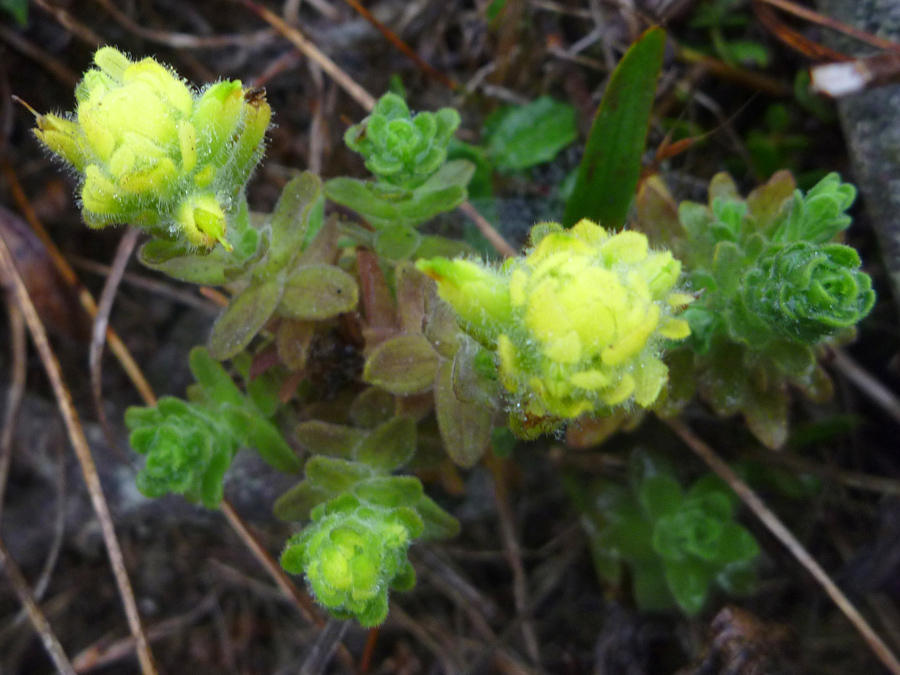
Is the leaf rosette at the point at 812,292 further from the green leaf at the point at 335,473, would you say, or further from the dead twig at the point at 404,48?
the dead twig at the point at 404,48

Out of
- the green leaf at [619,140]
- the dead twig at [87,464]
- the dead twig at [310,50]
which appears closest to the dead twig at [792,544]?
the green leaf at [619,140]

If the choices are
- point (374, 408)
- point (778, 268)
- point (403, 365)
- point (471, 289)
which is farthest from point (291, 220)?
point (778, 268)

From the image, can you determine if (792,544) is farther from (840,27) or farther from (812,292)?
(840,27)

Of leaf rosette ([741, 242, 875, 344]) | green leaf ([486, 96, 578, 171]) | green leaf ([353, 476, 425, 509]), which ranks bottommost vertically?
green leaf ([353, 476, 425, 509])

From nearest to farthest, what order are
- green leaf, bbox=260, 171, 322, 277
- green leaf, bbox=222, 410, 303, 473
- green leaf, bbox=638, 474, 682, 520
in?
green leaf, bbox=260, 171, 322, 277, green leaf, bbox=222, 410, 303, 473, green leaf, bbox=638, 474, 682, 520

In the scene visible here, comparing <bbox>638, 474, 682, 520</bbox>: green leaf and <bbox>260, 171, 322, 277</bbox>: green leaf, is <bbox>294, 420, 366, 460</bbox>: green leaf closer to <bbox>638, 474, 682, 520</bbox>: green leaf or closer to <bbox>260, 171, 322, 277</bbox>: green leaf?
<bbox>260, 171, 322, 277</bbox>: green leaf

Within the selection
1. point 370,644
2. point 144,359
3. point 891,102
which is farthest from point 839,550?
point 144,359

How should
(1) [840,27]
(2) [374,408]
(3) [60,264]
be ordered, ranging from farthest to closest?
(3) [60,264] < (1) [840,27] < (2) [374,408]

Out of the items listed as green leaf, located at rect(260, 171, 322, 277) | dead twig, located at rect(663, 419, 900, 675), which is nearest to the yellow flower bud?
green leaf, located at rect(260, 171, 322, 277)
